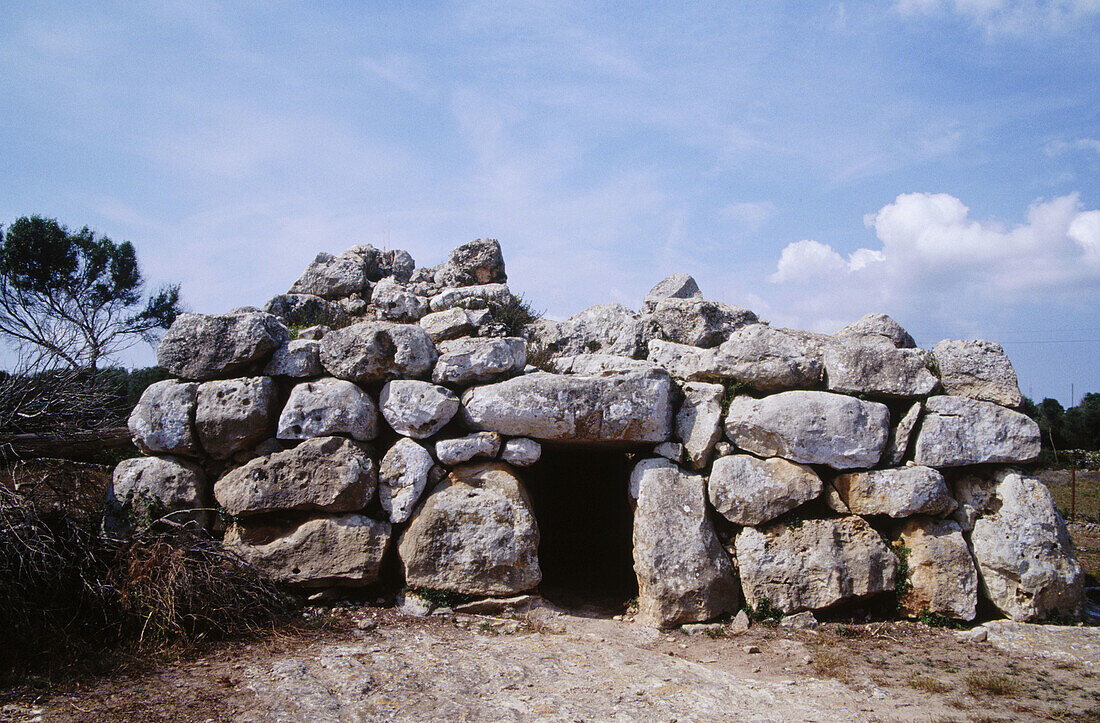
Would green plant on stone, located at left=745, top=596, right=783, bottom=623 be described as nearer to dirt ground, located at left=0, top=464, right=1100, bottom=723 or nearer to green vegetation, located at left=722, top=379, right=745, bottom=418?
dirt ground, located at left=0, top=464, right=1100, bottom=723

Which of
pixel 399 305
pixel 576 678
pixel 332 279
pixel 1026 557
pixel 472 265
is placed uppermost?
pixel 472 265

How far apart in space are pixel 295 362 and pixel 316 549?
1.83 m

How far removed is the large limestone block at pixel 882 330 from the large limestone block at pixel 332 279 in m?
6.12

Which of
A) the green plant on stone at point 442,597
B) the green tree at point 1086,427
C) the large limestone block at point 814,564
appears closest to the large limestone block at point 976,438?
the large limestone block at point 814,564

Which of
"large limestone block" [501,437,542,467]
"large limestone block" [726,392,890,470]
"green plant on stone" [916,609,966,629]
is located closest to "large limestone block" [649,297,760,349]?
"large limestone block" [726,392,890,470]

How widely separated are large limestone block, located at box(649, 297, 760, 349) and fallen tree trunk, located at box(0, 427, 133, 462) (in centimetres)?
586

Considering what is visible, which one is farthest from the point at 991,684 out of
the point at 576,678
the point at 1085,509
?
the point at 1085,509

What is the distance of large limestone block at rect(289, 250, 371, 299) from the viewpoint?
908 centimetres

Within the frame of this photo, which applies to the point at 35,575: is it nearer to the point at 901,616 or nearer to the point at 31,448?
the point at 31,448

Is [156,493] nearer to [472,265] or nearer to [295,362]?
[295,362]

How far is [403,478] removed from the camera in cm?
622

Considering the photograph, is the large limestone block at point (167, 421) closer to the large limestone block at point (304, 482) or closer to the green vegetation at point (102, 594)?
the large limestone block at point (304, 482)

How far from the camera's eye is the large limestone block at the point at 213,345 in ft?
21.0

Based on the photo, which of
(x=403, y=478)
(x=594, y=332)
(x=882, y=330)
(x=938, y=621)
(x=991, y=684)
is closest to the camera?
(x=991, y=684)
